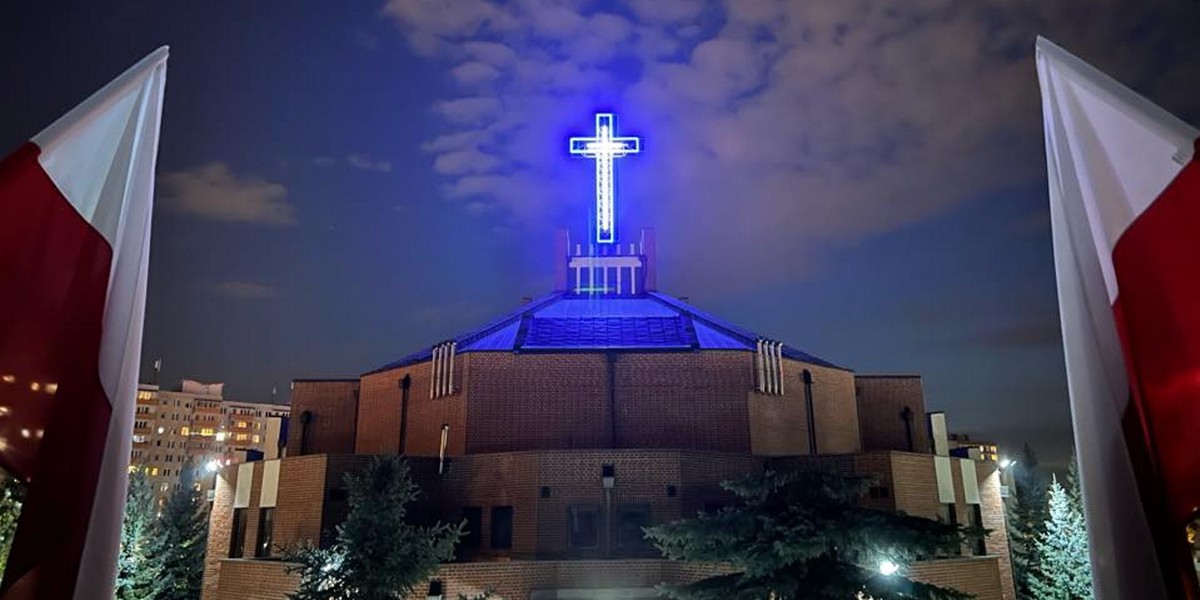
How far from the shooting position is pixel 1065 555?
35.5 meters

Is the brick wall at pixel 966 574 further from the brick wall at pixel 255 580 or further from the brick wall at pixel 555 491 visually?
the brick wall at pixel 255 580

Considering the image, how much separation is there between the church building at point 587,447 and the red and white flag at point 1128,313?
57.8ft

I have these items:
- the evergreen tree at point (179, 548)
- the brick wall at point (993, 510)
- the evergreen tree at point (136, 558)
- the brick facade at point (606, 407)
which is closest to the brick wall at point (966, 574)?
the brick wall at point (993, 510)

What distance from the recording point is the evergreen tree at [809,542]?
14.2m

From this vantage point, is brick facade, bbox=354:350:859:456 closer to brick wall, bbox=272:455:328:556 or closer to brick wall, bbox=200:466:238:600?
brick wall, bbox=272:455:328:556

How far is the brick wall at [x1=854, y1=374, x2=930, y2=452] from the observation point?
116 feet

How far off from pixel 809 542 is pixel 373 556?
11003 millimetres

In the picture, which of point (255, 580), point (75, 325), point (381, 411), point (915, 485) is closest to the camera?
point (75, 325)

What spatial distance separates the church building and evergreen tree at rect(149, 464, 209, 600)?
7.62m

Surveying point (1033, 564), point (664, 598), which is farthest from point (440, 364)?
point (1033, 564)

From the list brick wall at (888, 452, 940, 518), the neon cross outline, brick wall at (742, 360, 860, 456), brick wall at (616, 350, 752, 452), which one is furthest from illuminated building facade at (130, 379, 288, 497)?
brick wall at (888, 452, 940, 518)


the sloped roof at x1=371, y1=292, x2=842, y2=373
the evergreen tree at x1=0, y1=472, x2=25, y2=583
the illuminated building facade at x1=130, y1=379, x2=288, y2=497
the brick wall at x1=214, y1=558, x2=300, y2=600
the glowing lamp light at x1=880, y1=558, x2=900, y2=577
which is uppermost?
the illuminated building facade at x1=130, y1=379, x2=288, y2=497

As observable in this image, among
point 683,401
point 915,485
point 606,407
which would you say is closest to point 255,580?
Answer: point 606,407

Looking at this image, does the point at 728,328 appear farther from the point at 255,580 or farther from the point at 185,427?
the point at 185,427
